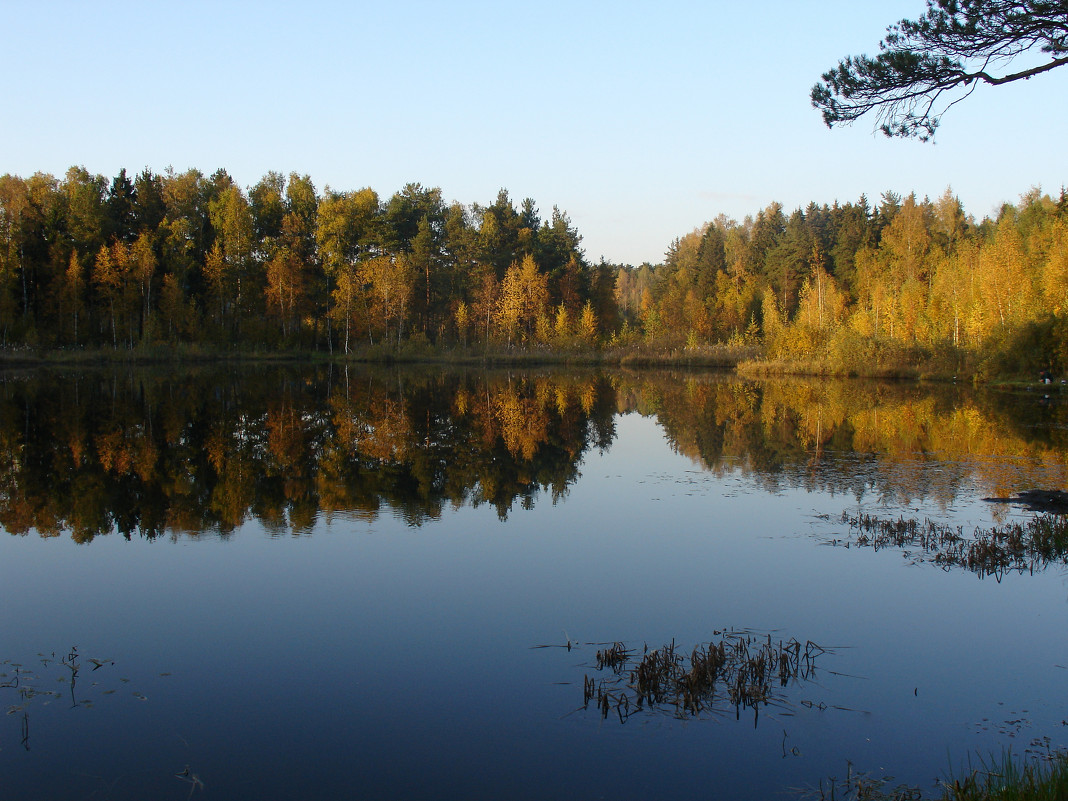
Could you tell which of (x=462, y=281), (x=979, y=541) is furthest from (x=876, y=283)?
(x=979, y=541)

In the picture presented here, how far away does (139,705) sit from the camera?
16.0 ft

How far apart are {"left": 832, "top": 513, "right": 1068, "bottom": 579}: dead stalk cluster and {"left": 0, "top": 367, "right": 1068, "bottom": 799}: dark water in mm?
194

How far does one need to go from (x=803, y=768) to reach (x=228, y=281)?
5397 cm

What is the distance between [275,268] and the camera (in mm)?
52188

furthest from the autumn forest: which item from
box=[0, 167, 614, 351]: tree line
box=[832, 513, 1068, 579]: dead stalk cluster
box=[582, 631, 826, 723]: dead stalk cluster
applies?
box=[582, 631, 826, 723]: dead stalk cluster

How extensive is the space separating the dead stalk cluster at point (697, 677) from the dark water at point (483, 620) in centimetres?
6

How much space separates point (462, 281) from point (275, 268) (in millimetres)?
15712

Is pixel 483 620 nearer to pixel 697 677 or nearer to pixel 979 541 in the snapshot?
pixel 697 677

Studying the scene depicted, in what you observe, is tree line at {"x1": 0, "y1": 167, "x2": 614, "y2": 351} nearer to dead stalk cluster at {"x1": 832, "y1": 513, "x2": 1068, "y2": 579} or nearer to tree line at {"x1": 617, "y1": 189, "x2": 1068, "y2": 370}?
tree line at {"x1": 617, "y1": 189, "x2": 1068, "y2": 370}

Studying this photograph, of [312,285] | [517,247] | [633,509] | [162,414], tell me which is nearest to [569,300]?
[517,247]

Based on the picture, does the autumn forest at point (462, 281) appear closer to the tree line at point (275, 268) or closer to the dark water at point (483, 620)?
the tree line at point (275, 268)

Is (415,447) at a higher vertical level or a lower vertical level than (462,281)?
lower

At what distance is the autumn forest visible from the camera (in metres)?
41.7

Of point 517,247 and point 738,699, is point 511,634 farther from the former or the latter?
point 517,247
